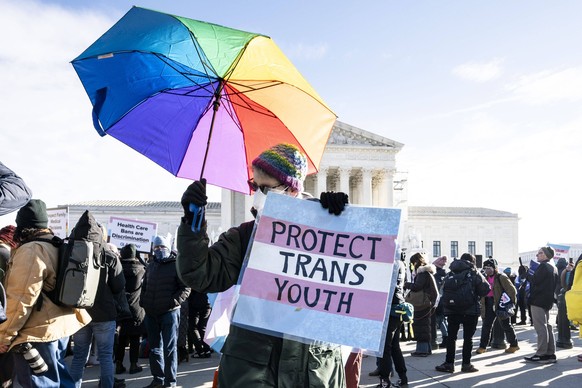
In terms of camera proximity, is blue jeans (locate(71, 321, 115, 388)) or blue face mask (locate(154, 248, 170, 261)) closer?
blue jeans (locate(71, 321, 115, 388))

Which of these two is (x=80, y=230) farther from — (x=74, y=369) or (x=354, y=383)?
(x=354, y=383)

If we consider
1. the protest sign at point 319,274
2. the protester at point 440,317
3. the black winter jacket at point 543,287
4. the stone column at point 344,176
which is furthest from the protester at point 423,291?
the stone column at point 344,176

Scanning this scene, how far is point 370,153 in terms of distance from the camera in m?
57.2

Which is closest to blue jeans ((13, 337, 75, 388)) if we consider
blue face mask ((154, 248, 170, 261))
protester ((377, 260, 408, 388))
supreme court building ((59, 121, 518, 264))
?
blue face mask ((154, 248, 170, 261))

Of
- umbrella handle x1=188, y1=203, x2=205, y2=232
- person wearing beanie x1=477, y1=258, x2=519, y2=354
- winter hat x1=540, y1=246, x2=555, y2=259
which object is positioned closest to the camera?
umbrella handle x1=188, y1=203, x2=205, y2=232

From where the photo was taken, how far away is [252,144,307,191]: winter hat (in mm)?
2695

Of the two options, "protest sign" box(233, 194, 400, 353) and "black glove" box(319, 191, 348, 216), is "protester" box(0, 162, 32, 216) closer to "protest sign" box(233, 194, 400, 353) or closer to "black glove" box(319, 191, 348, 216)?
"protest sign" box(233, 194, 400, 353)

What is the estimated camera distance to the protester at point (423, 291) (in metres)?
9.60

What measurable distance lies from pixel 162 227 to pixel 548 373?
5770 centimetres

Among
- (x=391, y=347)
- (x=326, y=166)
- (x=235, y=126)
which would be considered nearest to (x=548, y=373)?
(x=391, y=347)

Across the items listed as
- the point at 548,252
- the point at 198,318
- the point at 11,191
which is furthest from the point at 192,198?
the point at 548,252

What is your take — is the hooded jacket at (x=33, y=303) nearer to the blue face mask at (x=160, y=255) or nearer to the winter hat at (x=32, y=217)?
the winter hat at (x=32, y=217)

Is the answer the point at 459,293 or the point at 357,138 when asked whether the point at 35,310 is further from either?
the point at 357,138

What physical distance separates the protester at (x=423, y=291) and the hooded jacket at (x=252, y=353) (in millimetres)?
7359
